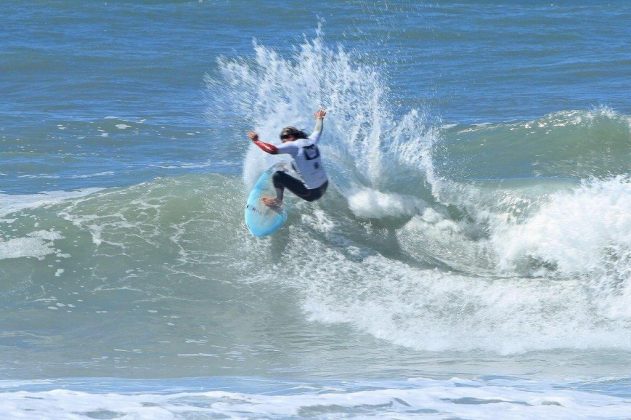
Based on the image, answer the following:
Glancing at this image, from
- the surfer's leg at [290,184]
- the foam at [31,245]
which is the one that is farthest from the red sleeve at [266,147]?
the foam at [31,245]

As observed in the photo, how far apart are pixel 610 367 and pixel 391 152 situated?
5.63 m

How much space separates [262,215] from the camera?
1173 centimetres

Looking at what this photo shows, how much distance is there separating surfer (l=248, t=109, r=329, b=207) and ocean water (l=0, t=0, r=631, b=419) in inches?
27.6

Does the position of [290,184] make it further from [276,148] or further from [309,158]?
[276,148]

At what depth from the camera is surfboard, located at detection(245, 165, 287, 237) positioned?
11703 millimetres

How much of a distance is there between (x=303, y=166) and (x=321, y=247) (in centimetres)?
115

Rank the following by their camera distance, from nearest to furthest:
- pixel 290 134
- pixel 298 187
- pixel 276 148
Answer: pixel 276 148 → pixel 290 134 → pixel 298 187

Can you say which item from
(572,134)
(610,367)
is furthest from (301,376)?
(572,134)

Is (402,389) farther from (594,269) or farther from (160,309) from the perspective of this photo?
(594,269)

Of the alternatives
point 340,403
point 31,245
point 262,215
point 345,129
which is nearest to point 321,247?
point 262,215

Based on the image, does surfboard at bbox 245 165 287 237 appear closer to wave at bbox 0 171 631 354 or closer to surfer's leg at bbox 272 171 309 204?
wave at bbox 0 171 631 354

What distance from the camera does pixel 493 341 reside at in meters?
9.43

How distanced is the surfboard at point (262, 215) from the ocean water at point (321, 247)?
210 mm

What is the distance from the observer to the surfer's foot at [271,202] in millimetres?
11625
